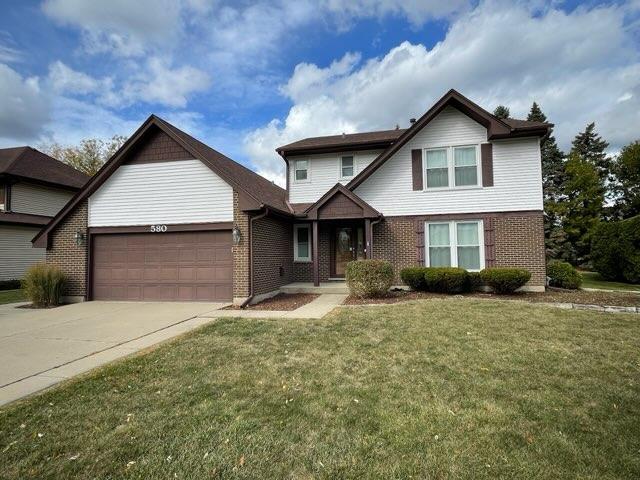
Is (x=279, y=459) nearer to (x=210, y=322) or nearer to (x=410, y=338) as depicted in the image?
(x=410, y=338)

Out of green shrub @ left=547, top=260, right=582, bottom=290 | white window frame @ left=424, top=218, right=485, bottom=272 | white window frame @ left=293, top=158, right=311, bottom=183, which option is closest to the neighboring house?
white window frame @ left=293, top=158, right=311, bottom=183

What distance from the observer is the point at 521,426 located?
357 centimetres

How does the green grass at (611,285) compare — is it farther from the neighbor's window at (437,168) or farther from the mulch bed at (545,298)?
the neighbor's window at (437,168)

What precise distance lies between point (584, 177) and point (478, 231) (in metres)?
23.4

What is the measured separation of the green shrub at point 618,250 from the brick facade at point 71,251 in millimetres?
22623

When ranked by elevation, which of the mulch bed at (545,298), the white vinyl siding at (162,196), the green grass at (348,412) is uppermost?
the white vinyl siding at (162,196)

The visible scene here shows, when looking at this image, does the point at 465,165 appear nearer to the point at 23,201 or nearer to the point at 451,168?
the point at 451,168

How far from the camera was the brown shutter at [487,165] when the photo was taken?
13.1 metres

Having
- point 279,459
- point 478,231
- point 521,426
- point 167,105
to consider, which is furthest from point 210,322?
point 167,105

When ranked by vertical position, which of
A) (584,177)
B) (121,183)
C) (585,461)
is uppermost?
(584,177)

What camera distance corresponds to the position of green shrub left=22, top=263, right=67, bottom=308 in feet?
38.3

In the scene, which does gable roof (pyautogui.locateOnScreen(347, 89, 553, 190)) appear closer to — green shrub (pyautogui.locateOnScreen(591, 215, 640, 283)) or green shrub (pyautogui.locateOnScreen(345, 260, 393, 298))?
green shrub (pyautogui.locateOnScreen(345, 260, 393, 298))

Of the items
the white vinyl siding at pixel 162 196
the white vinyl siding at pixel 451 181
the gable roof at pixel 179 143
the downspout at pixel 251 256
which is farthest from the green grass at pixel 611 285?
the white vinyl siding at pixel 162 196

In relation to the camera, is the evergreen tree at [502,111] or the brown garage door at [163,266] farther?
the evergreen tree at [502,111]
